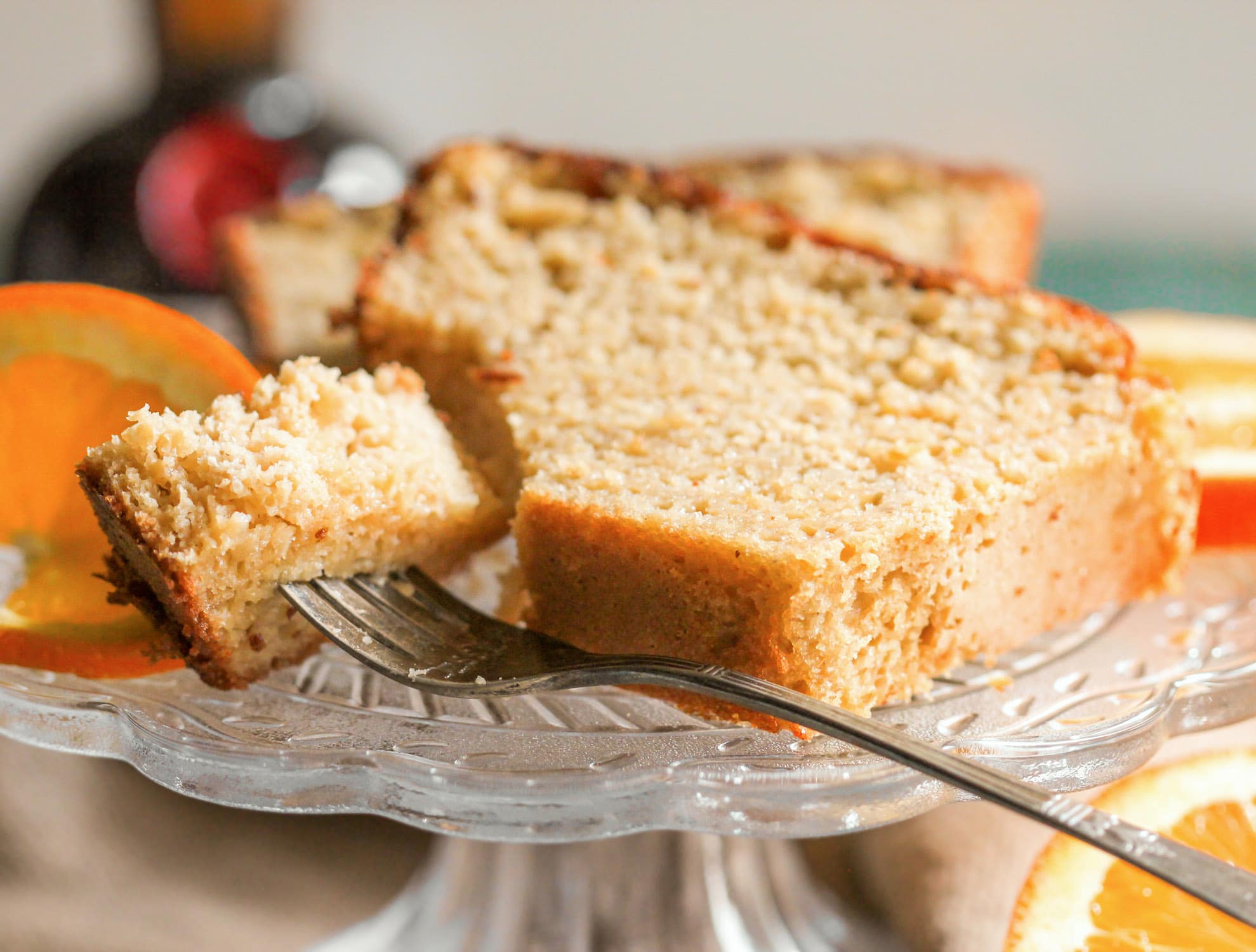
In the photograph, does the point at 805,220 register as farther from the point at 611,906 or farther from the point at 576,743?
the point at 576,743

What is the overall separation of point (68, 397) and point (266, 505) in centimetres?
33

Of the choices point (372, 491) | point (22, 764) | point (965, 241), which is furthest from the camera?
point (965, 241)

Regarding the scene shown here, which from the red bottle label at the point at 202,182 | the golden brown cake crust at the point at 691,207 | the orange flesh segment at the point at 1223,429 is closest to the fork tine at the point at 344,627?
the golden brown cake crust at the point at 691,207

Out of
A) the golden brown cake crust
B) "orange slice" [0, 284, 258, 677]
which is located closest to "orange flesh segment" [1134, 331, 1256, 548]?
the golden brown cake crust

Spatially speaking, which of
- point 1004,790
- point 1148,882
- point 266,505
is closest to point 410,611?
point 266,505

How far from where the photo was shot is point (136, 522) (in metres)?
1.18

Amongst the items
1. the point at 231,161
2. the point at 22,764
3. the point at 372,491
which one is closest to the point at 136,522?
the point at 372,491

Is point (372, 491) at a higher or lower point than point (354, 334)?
lower

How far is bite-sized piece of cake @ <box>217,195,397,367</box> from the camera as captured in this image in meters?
2.37

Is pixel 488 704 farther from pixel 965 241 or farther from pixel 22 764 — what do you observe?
pixel 965 241

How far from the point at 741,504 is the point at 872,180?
147cm

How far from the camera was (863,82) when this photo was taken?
4.93m

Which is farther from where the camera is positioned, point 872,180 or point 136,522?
point 872,180

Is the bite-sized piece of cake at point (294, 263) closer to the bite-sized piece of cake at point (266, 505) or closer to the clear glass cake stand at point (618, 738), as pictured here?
the bite-sized piece of cake at point (266, 505)
